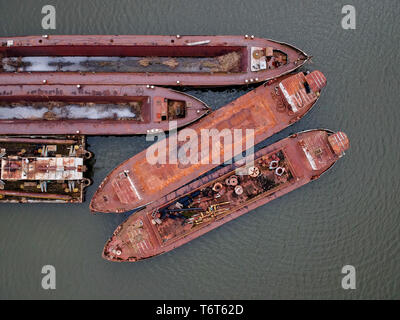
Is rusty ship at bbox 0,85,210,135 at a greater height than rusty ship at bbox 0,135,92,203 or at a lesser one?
greater

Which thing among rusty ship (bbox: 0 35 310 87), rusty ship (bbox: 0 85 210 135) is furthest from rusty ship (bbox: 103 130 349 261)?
rusty ship (bbox: 0 35 310 87)

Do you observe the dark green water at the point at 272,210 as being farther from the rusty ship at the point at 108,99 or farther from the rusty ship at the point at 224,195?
the rusty ship at the point at 108,99

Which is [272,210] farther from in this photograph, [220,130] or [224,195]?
[220,130]

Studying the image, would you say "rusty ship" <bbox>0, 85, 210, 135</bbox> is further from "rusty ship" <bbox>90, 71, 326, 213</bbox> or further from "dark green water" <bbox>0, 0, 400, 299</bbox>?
"dark green water" <bbox>0, 0, 400, 299</bbox>

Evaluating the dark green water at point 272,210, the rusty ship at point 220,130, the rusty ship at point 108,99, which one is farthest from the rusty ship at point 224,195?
the rusty ship at point 108,99

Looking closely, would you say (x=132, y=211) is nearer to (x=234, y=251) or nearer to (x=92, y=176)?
(x=92, y=176)

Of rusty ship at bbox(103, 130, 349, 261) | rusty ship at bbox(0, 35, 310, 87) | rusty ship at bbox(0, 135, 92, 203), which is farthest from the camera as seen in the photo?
rusty ship at bbox(0, 35, 310, 87)
